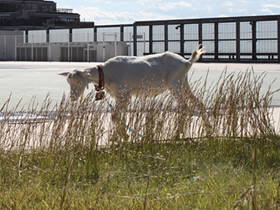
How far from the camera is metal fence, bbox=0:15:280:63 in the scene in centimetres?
4462

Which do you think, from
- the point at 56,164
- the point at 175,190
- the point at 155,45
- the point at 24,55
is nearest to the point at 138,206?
the point at 175,190

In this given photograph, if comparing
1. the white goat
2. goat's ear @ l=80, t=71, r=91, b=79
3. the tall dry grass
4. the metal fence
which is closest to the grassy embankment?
the tall dry grass

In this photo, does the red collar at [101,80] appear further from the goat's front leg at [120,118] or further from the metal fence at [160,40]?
the metal fence at [160,40]

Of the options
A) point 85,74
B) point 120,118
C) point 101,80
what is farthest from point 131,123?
point 85,74

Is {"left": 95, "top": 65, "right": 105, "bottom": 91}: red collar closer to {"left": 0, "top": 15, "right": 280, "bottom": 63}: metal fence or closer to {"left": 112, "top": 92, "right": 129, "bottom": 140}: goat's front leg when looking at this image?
{"left": 112, "top": 92, "right": 129, "bottom": 140}: goat's front leg

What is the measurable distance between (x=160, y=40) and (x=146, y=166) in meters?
46.9

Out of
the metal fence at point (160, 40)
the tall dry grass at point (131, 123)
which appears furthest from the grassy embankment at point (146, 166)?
the metal fence at point (160, 40)

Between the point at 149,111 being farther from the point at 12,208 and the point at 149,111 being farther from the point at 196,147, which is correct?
the point at 12,208

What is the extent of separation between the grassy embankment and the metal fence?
37830 mm

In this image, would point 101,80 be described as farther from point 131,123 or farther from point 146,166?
point 146,166

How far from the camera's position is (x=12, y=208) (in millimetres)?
4199

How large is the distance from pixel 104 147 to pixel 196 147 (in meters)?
1.00

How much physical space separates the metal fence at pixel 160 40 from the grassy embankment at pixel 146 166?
37.8m

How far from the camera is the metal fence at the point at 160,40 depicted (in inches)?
1757
